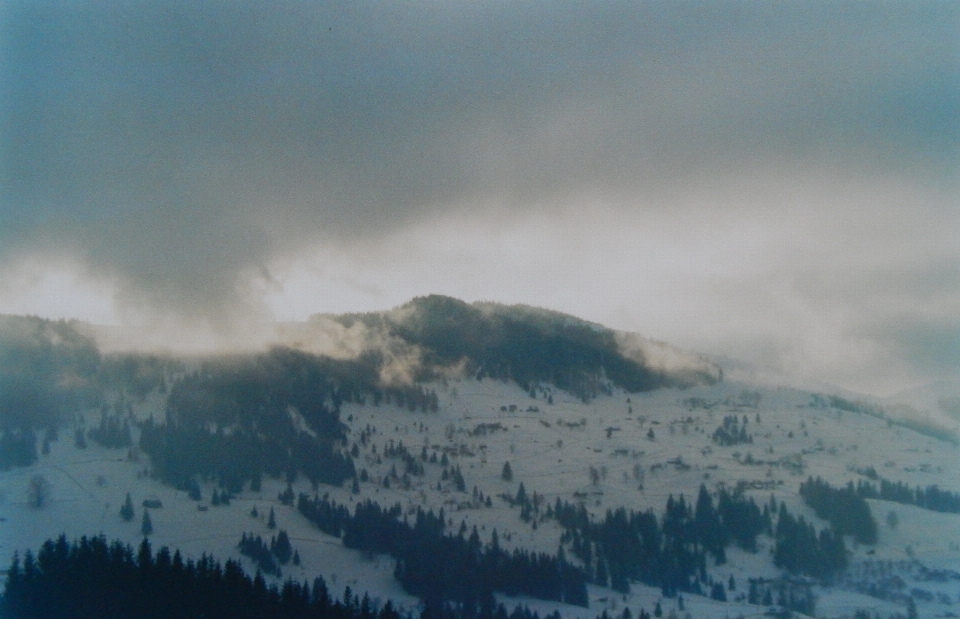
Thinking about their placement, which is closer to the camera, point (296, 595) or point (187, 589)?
point (187, 589)

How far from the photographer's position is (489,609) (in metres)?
194

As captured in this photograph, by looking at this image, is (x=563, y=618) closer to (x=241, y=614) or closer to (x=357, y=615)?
(x=357, y=615)

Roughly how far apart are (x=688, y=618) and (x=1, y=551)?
124 metres

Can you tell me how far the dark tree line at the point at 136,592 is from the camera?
12612cm

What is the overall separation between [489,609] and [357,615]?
46.3m

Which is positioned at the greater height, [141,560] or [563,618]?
[141,560]

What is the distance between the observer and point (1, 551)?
18538 cm

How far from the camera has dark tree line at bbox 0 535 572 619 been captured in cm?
12612

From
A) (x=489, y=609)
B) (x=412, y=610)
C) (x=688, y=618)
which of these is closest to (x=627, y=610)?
(x=688, y=618)

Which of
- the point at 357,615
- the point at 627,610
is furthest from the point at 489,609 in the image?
the point at 357,615

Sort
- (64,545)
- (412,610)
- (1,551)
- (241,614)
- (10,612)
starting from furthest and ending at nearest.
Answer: (412,610), (1,551), (64,545), (241,614), (10,612)

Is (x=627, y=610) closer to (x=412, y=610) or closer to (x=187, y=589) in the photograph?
(x=412, y=610)

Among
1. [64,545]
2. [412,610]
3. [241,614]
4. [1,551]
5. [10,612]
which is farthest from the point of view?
[412,610]

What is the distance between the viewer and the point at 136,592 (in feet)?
430
